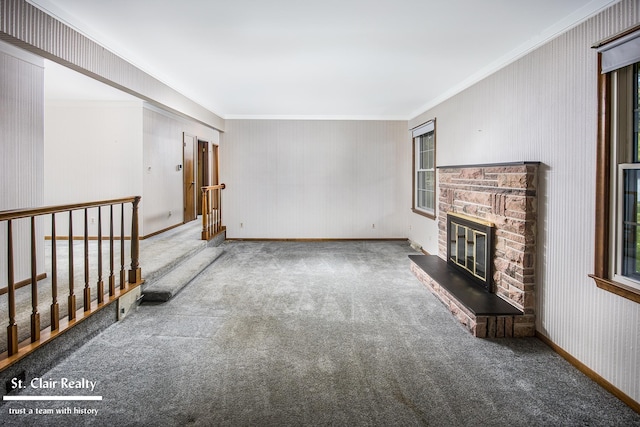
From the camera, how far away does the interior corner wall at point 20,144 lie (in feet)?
11.4

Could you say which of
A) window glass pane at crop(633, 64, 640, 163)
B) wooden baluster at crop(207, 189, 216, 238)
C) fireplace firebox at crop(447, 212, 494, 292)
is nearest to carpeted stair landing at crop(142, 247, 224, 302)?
wooden baluster at crop(207, 189, 216, 238)

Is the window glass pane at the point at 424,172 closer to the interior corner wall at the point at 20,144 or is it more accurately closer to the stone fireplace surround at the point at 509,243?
the stone fireplace surround at the point at 509,243

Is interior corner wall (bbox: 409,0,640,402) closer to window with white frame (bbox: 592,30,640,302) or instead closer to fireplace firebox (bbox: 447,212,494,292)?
window with white frame (bbox: 592,30,640,302)

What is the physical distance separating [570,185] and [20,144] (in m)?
5.05

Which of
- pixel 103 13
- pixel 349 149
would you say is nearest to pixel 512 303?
pixel 103 13

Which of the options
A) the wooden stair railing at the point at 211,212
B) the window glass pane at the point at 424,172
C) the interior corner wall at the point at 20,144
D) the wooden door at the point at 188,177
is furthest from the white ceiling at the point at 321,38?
the wooden door at the point at 188,177

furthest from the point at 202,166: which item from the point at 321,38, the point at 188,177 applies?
the point at 321,38

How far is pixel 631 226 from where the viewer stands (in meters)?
2.22

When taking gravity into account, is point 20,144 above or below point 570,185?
above

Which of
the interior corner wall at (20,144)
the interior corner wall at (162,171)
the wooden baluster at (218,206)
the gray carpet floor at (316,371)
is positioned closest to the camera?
the gray carpet floor at (316,371)

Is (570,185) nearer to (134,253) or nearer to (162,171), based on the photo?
(134,253)

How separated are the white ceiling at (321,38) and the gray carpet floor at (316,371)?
8.32 ft

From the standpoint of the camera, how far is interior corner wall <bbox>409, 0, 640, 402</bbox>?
7.36 ft

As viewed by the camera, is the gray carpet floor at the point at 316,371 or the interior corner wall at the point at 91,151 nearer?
the gray carpet floor at the point at 316,371
